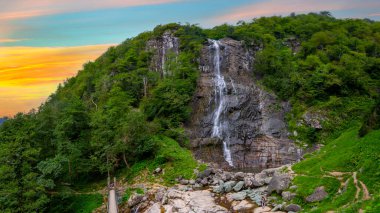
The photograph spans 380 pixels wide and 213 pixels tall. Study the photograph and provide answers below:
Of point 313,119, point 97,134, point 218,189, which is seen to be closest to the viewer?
point 218,189

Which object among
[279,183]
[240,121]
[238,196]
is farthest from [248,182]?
[240,121]

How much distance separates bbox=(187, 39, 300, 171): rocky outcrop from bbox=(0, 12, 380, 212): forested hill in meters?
1.33

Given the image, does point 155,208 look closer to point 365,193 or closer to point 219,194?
point 219,194

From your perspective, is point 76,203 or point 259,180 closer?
point 259,180

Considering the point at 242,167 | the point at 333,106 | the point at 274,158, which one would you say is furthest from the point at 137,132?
the point at 333,106

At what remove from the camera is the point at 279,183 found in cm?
2223

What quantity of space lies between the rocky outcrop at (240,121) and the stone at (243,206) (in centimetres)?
1217

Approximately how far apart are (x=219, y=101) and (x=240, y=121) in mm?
3685

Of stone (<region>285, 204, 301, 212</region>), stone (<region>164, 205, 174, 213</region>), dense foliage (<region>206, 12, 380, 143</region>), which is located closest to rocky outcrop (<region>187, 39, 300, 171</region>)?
dense foliage (<region>206, 12, 380, 143</region>)

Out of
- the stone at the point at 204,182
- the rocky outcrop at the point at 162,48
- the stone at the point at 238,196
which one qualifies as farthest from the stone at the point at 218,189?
the rocky outcrop at the point at 162,48

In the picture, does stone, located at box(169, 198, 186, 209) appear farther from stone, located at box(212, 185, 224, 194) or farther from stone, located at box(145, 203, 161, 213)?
stone, located at box(212, 185, 224, 194)

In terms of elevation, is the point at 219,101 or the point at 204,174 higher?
the point at 219,101

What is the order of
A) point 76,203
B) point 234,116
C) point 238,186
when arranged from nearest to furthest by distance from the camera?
1. point 238,186
2. point 76,203
3. point 234,116

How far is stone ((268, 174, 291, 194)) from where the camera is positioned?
21906 millimetres
